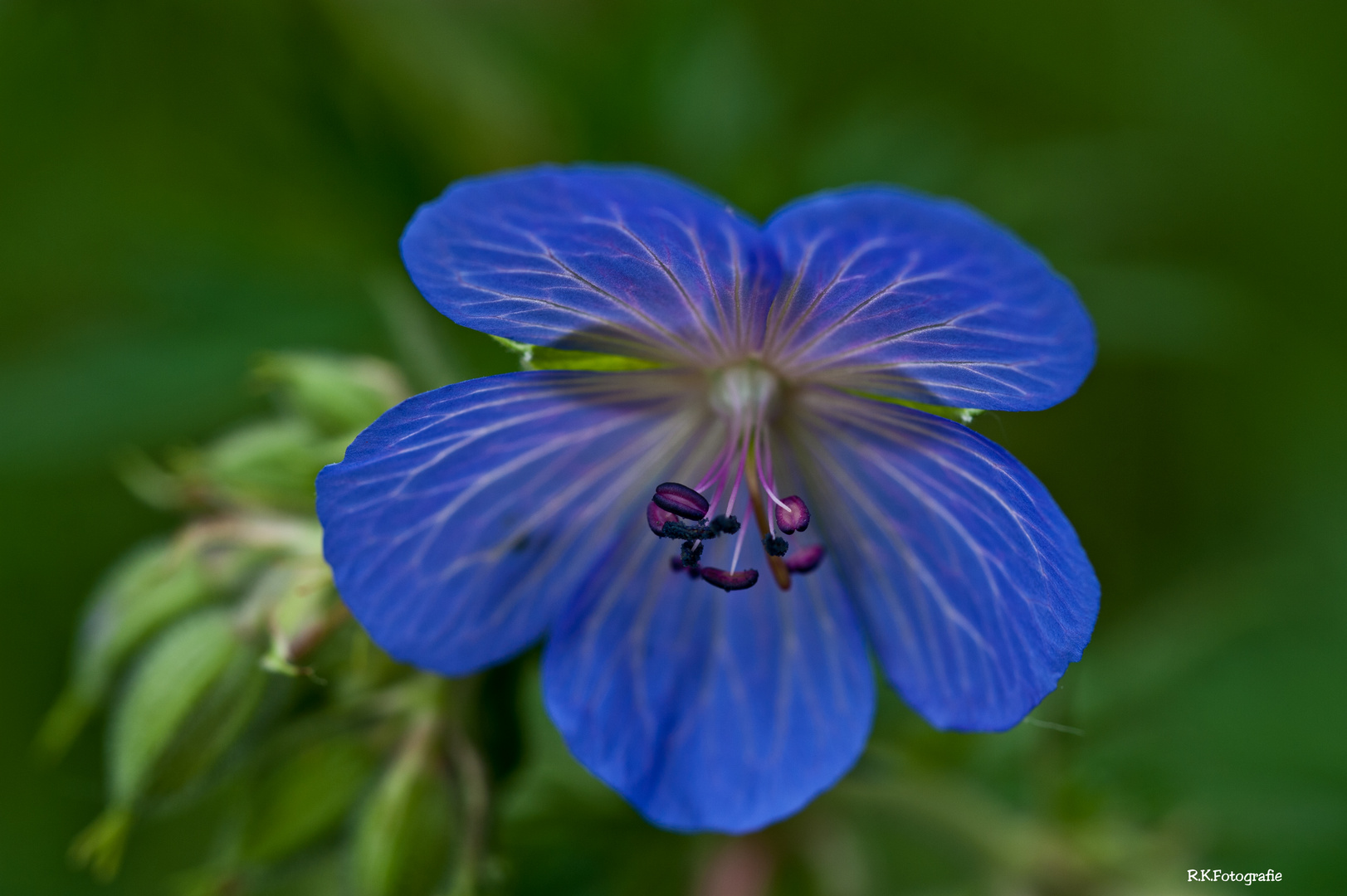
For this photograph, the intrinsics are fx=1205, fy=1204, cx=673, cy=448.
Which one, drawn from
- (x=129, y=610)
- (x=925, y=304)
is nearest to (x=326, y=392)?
(x=129, y=610)

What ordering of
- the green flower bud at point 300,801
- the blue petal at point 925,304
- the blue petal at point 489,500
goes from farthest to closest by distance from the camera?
the green flower bud at point 300,801 → the blue petal at point 489,500 → the blue petal at point 925,304

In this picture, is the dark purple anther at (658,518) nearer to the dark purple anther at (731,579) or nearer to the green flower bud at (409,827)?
the dark purple anther at (731,579)

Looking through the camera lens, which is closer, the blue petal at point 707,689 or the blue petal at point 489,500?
the blue petal at point 489,500

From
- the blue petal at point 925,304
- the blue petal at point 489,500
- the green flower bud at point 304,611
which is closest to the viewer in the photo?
the blue petal at point 925,304

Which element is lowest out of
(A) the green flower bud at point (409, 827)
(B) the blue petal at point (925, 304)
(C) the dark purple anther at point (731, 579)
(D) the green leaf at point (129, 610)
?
(A) the green flower bud at point (409, 827)

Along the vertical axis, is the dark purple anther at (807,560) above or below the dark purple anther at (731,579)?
below

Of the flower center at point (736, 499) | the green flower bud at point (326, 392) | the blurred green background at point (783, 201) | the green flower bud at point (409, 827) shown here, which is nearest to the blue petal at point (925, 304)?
the flower center at point (736, 499)

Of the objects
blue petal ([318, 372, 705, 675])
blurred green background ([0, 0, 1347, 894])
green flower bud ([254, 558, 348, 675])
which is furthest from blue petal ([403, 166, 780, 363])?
blurred green background ([0, 0, 1347, 894])

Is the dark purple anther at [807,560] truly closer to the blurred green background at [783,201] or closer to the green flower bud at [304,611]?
the green flower bud at [304,611]
